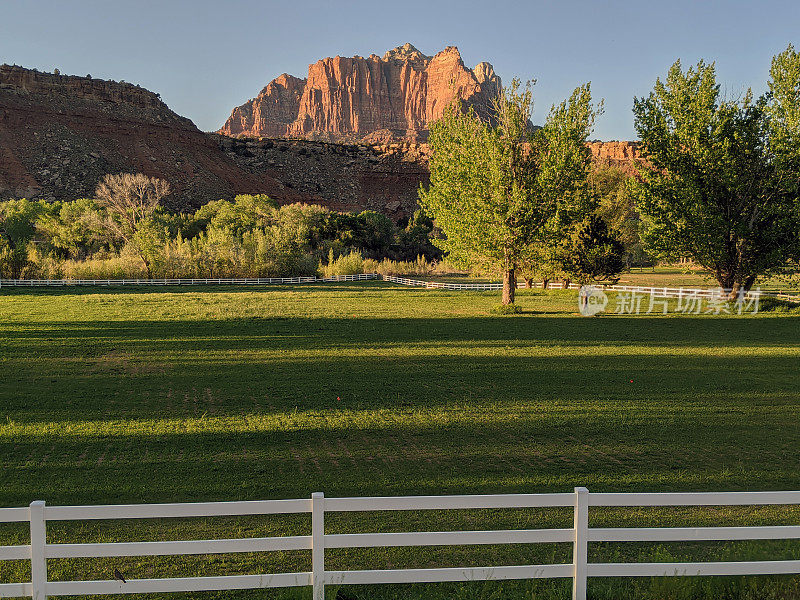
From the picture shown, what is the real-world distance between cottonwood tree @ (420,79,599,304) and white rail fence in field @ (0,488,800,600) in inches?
1107

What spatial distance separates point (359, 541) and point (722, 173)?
38227mm

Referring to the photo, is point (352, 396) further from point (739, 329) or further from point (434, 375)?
point (739, 329)

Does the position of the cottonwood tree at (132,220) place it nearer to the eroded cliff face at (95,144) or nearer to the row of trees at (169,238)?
the row of trees at (169,238)

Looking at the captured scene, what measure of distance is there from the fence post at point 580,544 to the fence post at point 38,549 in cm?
413

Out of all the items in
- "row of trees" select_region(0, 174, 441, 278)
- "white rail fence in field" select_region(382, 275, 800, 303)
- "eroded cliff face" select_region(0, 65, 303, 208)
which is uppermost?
"eroded cliff face" select_region(0, 65, 303, 208)

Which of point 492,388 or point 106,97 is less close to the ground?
point 106,97

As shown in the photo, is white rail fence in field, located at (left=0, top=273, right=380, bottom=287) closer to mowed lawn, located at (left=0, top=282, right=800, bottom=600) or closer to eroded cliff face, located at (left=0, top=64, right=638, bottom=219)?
mowed lawn, located at (left=0, top=282, right=800, bottom=600)

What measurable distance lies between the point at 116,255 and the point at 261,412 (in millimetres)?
63119

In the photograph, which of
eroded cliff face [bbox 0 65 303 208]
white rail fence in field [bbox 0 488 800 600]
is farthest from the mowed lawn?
eroded cliff face [bbox 0 65 303 208]

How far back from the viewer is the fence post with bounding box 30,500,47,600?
4375 mm

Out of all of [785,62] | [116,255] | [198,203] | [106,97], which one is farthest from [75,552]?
[106,97]

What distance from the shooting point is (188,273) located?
210 feet

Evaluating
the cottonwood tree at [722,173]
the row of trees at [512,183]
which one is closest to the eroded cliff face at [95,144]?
the row of trees at [512,183]

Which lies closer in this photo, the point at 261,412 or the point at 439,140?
the point at 261,412
